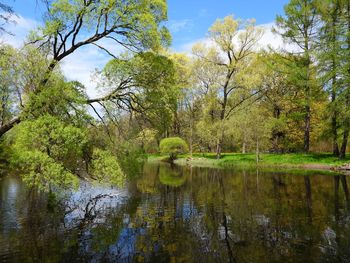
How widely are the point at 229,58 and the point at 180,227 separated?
1547 inches

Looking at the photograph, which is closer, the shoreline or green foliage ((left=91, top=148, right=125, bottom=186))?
green foliage ((left=91, top=148, right=125, bottom=186))

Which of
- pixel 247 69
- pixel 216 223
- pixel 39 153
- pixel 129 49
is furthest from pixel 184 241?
pixel 247 69

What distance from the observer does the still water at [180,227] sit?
940cm

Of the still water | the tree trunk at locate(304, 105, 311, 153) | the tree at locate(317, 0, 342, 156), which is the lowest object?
the still water

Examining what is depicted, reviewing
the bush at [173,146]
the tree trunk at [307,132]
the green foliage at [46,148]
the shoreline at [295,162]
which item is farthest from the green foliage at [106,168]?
the bush at [173,146]

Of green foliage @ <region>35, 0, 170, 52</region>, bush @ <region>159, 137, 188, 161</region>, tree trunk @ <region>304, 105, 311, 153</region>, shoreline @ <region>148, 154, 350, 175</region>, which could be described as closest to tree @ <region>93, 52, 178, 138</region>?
green foliage @ <region>35, 0, 170, 52</region>

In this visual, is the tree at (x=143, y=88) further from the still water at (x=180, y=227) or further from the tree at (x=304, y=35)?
the tree at (x=304, y=35)

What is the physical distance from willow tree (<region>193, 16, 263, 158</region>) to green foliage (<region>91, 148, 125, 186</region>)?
33.7 metres

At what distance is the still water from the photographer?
940cm

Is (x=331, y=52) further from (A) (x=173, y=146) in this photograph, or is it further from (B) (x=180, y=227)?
(B) (x=180, y=227)

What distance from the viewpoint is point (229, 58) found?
156ft

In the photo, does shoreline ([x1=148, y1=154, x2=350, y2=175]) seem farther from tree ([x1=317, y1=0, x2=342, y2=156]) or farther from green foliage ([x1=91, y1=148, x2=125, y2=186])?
green foliage ([x1=91, y1=148, x2=125, y2=186])

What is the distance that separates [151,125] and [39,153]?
5.88 meters

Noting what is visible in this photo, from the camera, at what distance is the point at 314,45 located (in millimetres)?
38750
